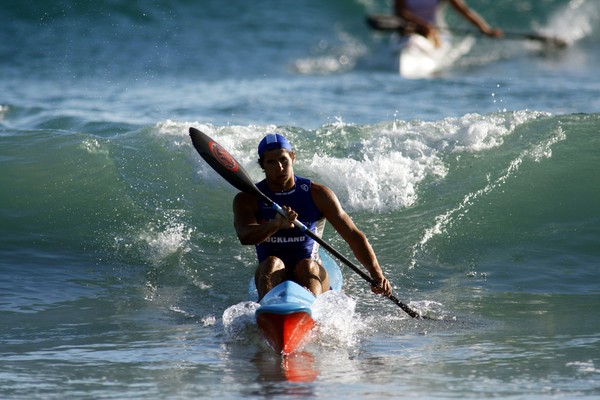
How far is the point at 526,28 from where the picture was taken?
22109mm

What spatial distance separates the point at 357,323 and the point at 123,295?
6.16 ft

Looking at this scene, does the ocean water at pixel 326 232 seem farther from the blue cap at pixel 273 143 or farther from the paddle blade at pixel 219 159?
the blue cap at pixel 273 143

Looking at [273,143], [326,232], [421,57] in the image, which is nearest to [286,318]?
[273,143]

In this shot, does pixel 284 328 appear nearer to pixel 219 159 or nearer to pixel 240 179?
pixel 240 179

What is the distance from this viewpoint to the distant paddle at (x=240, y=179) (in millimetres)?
6367

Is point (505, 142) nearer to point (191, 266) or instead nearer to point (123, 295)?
point (191, 266)

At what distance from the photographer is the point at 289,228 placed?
6418 mm

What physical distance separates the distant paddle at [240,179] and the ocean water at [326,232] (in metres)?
0.21

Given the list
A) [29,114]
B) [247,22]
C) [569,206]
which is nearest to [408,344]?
[569,206]

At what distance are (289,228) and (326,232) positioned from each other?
2.30m

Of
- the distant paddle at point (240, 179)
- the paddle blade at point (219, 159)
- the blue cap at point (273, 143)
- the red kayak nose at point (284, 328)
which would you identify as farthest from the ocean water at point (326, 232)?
the blue cap at point (273, 143)

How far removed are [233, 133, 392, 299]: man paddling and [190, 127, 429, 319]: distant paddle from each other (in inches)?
3.5

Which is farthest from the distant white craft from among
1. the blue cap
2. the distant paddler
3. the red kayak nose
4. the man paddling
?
the red kayak nose

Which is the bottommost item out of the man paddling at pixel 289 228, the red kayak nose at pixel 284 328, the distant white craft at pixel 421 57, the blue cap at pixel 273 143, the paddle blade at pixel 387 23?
the red kayak nose at pixel 284 328
